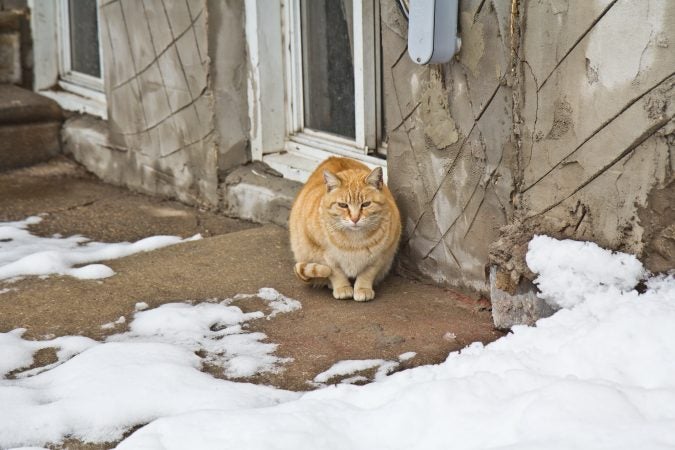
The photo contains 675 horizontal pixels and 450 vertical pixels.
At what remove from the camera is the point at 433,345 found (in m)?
3.67

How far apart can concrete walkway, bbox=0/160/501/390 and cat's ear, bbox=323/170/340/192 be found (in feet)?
1.45

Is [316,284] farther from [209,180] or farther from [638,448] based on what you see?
[638,448]

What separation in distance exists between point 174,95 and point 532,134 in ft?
8.45

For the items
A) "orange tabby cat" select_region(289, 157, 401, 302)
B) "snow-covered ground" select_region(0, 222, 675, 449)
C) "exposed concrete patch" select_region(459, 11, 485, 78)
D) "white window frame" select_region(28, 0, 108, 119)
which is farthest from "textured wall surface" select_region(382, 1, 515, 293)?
"white window frame" select_region(28, 0, 108, 119)

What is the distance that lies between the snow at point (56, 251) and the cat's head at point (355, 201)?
106cm

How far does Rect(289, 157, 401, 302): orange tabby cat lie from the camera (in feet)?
13.8

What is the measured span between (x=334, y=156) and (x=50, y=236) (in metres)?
1.63

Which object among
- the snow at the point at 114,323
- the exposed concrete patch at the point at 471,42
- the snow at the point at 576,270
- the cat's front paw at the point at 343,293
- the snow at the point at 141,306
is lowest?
the snow at the point at 114,323

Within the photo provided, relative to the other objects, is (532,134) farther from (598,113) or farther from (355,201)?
(355,201)

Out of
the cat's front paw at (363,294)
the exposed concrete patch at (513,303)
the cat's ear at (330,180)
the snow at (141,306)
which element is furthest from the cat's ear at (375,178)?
the snow at (141,306)

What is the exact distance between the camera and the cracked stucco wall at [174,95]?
17.2ft

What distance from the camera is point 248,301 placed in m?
4.18

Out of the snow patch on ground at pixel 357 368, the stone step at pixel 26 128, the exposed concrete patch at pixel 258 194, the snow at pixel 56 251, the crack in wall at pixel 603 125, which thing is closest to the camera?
the crack in wall at pixel 603 125

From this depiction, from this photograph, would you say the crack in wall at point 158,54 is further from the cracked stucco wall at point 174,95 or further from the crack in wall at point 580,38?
the crack in wall at point 580,38
